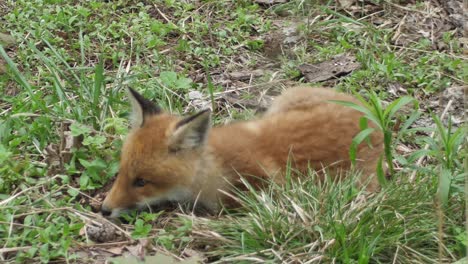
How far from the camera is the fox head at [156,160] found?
5.68 metres

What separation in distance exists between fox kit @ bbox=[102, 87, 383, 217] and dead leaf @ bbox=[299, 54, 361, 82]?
1954 millimetres

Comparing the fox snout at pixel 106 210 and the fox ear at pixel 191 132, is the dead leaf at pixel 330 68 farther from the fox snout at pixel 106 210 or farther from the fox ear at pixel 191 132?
the fox snout at pixel 106 210

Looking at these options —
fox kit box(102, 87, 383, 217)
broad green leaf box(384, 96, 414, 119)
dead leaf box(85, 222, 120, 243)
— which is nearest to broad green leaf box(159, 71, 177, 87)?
fox kit box(102, 87, 383, 217)

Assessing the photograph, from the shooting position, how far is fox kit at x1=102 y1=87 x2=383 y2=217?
574cm

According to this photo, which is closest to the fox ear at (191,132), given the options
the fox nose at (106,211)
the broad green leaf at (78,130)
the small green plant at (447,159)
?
the fox nose at (106,211)

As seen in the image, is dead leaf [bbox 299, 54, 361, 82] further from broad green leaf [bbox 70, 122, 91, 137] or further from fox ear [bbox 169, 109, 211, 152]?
broad green leaf [bbox 70, 122, 91, 137]

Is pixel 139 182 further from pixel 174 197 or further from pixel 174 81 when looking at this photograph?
pixel 174 81

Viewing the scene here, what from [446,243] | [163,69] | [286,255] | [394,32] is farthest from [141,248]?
[394,32]

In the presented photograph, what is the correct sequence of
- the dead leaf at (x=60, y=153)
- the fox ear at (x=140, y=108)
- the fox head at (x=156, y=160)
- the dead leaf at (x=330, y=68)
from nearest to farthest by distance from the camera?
the fox head at (x=156, y=160), the fox ear at (x=140, y=108), the dead leaf at (x=60, y=153), the dead leaf at (x=330, y=68)

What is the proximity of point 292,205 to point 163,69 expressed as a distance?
303 centimetres

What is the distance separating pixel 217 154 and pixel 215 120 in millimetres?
1241

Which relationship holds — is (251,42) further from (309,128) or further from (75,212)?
(75,212)

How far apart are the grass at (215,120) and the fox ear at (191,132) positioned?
0.55 metres

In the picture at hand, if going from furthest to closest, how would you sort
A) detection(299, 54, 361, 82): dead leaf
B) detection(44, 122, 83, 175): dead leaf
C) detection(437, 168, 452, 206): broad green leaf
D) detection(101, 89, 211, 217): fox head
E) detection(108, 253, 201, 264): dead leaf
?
detection(299, 54, 361, 82): dead leaf < detection(44, 122, 83, 175): dead leaf < detection(101, 89, 211, 217): fox head < detection(437, 168, 452, 206): broad green leaf < detection(108, 253, 201, 264): dead leaf
